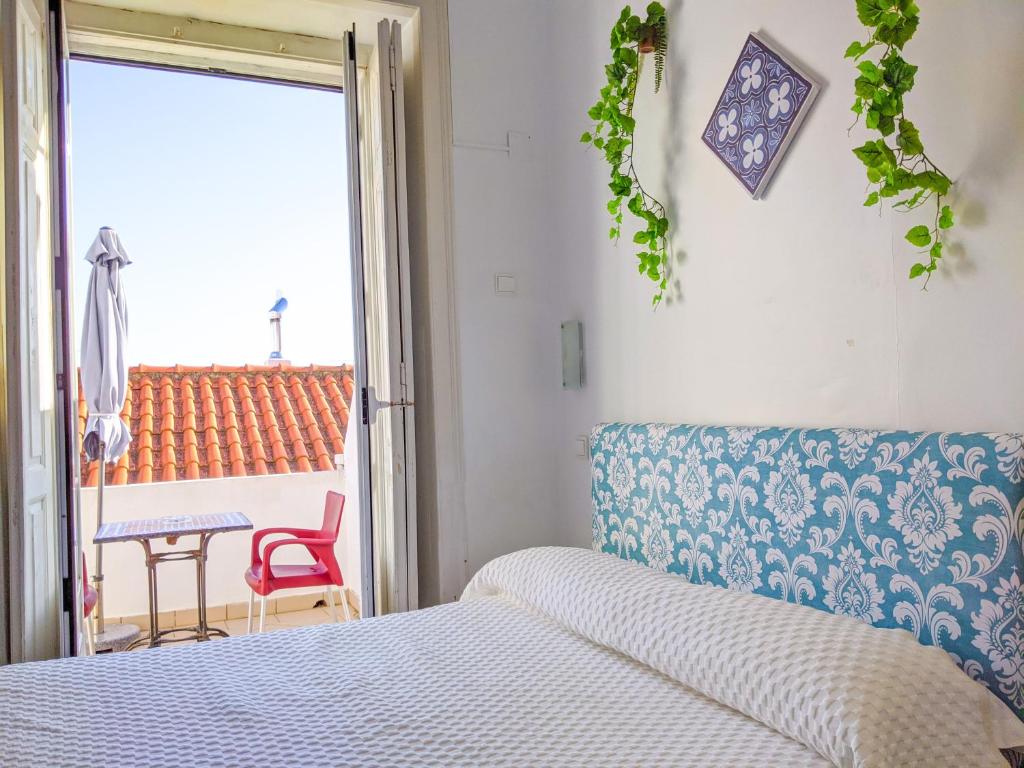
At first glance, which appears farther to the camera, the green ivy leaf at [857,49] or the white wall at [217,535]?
the white wall at [217,535]

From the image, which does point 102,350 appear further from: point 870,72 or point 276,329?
point 870,72

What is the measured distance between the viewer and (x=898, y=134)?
5.08 ft

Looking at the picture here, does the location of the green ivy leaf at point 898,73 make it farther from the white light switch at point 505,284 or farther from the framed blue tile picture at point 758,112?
the white light switch at point 505,284

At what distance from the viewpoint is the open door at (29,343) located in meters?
2.39

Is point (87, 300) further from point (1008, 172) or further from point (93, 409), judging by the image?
point (1008, 172)

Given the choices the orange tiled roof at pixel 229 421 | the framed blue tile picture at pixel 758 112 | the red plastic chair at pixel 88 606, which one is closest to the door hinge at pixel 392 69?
the framed blue tile picture at pixel 758 112

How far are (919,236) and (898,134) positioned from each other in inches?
9.0

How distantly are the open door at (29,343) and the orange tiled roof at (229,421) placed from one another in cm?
271

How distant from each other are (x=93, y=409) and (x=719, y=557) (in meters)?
3.35

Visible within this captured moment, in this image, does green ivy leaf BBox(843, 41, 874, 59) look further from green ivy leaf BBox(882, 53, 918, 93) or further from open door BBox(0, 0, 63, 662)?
open door BBox(0, 0, 63, 662)

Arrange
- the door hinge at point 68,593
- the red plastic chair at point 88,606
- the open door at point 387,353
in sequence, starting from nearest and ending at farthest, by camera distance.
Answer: the door hinge at point 68,593 → the open door at point 387,353 → the red plastic chair at point 88,606

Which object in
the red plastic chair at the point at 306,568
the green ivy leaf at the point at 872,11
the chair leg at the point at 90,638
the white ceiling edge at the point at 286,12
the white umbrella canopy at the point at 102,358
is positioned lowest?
the chair leg at the point at 90,638

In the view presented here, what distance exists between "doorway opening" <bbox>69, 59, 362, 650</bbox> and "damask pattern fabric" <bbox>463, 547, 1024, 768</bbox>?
3.29 meters

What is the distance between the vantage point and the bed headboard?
132 centimetres
